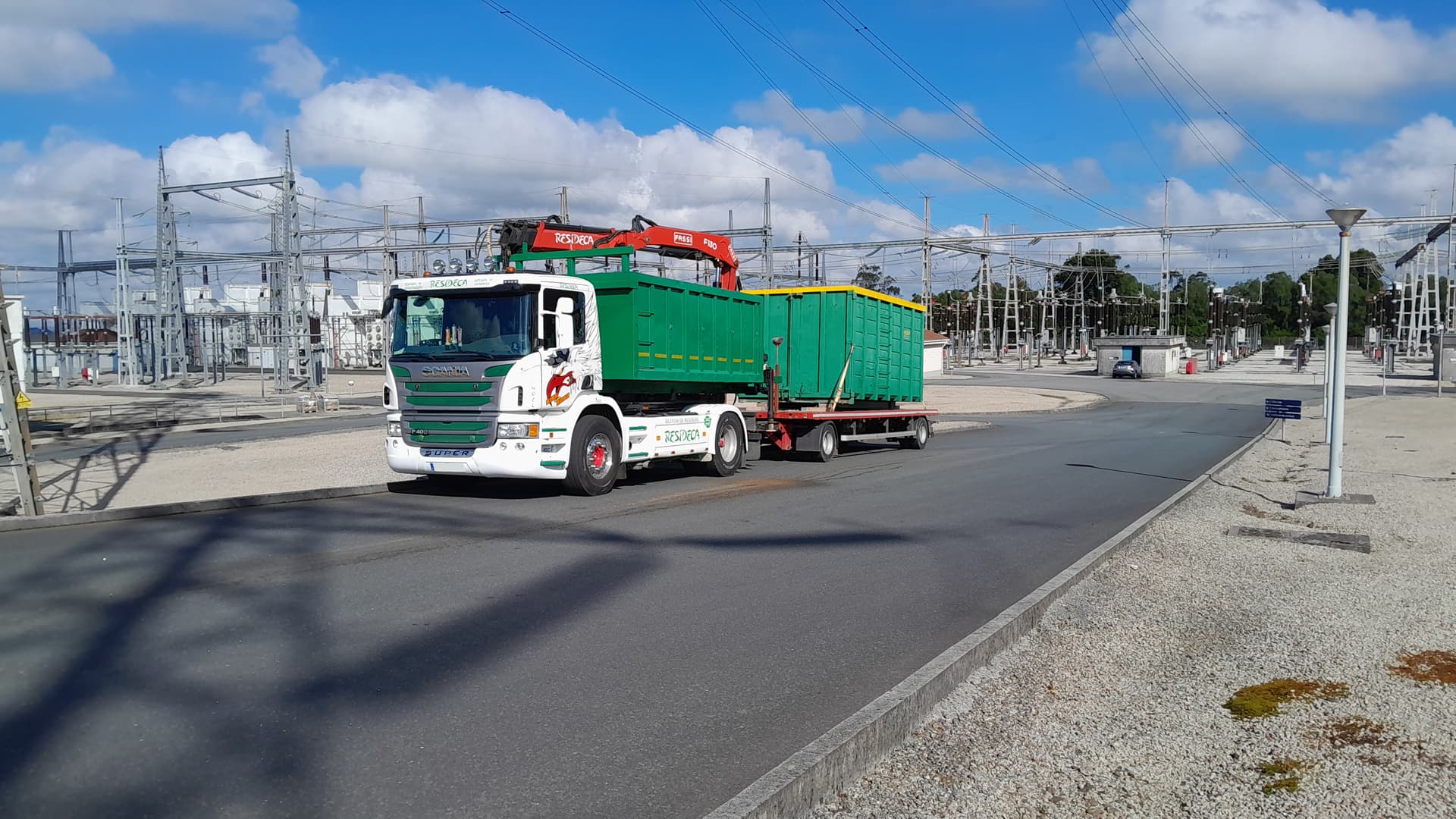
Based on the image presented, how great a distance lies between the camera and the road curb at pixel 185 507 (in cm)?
1017

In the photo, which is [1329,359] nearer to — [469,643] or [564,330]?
[564,330]

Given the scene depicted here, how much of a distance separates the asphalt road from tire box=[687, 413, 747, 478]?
3646 mm

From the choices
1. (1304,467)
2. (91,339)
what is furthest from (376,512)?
(91,339)

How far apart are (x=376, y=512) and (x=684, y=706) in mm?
7367

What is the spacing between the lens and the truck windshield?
1274cm

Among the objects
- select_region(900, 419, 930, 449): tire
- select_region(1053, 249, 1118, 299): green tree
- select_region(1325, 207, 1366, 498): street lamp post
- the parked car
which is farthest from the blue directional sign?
select_region(1053, 249, 1118, 299): green tree

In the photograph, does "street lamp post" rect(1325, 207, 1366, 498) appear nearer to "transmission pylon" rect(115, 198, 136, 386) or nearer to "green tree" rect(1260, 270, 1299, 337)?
"transmission pylon" rect(115, 198, 136, 386)

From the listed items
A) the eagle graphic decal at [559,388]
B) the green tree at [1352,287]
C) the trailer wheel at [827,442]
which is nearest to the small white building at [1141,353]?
the trailer wheel at [827,442]

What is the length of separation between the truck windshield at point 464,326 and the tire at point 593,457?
1405 mm

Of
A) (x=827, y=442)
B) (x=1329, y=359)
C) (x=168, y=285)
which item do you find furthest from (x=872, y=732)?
(x=168, y=285)

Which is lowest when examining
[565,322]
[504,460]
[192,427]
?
[192,427]

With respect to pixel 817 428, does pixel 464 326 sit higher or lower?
higher

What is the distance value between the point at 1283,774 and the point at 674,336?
11670 millimetres

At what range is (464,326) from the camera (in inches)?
510
